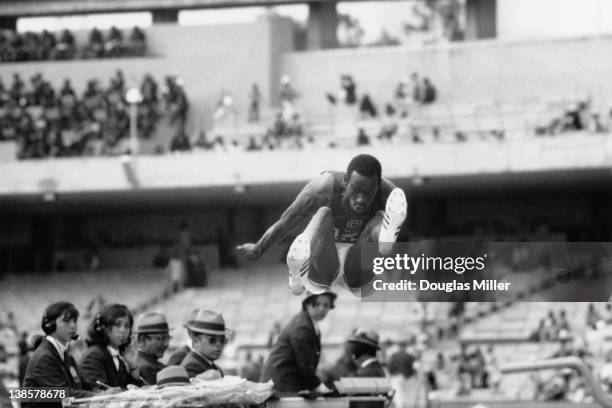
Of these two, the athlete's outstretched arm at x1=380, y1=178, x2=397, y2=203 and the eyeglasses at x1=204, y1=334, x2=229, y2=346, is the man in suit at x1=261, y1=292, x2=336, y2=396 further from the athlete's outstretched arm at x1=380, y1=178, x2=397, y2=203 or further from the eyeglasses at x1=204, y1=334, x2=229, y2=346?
the athlete's outstretched arm at x1=380, y1=178, x2=397, y2=203

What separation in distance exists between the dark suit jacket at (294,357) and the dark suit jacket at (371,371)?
119 cm

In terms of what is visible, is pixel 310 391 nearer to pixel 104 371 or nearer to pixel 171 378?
pixel 104 371

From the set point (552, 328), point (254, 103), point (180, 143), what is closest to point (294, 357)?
point (552, 328)

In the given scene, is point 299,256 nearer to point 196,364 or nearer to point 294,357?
point 196,364

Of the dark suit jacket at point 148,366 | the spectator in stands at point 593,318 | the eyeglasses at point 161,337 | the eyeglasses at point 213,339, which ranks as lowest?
the spectator in stands at point 593,318

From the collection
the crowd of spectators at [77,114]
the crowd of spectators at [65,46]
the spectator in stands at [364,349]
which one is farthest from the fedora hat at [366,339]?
the crowd of spectators at [65,46]

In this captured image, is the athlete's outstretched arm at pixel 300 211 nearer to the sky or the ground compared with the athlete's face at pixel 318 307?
nearer to the sky

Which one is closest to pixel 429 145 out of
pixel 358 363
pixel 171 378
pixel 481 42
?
pixel 481 42

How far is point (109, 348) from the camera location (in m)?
7.46

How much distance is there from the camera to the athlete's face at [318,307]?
333 inches

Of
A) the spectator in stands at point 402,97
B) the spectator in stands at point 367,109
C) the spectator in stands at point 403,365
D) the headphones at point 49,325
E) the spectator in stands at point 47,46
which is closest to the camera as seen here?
the headphones at point 49,325

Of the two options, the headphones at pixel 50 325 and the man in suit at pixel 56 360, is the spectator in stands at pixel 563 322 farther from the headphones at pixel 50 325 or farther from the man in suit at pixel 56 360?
the headphones at pixel 50 325

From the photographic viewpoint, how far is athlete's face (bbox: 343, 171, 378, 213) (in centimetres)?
620

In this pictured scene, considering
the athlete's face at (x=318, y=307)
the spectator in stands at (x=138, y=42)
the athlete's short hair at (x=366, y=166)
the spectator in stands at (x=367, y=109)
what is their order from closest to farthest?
the athlete's short hair at (x=366, y=166) < the athlete's face at (x=318, y=307) < the spectator in stands at (x=367, y=109) < the spectator in stands at (x=138, y=42)
